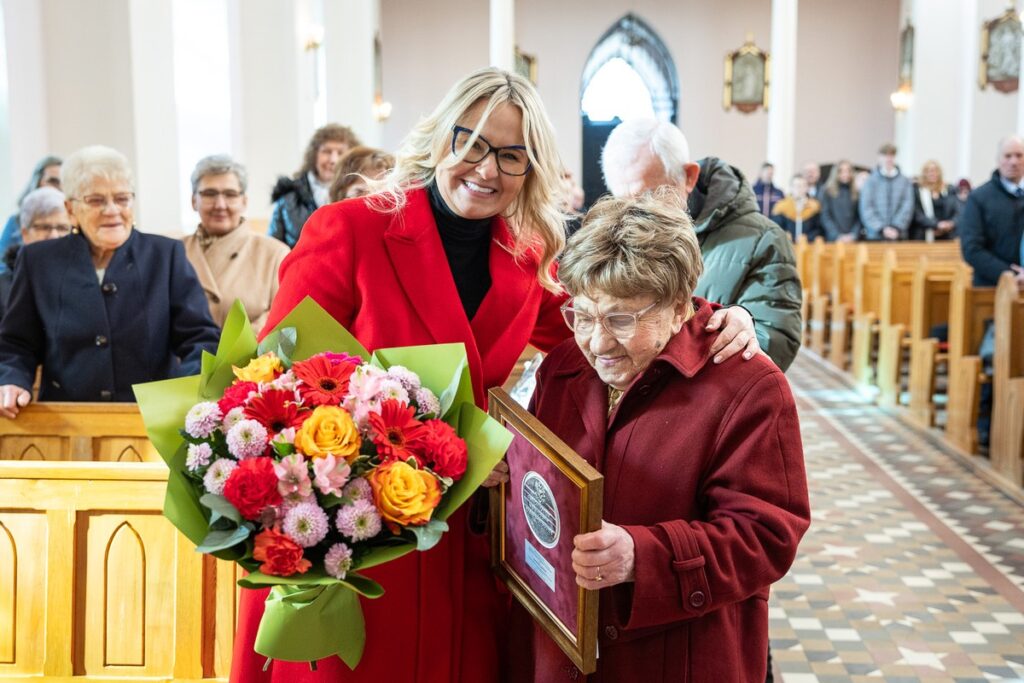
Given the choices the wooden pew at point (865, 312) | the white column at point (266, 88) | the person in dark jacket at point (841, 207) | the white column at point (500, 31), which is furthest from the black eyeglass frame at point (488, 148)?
the white column at point (500, 31)

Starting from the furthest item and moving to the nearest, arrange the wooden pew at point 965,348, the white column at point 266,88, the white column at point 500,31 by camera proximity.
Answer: the white column at point 500,31 < the white column at point 266,88 < the wooden pew at point 965,348

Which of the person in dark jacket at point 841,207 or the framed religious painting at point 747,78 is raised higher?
the framed religious painting at point 747,78

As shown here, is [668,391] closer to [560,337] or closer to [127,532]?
[560,337]

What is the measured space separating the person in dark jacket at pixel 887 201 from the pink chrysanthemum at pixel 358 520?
502 inches

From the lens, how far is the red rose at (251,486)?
143 cm

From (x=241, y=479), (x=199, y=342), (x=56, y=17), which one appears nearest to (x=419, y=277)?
(x=241, y=479)

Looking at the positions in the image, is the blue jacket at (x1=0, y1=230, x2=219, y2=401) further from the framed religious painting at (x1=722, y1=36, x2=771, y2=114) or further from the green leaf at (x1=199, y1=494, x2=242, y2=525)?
the framed religious painting at (x1=722, y1=36, x2=771, y2=114)

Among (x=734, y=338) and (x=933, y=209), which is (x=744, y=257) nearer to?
(x=734, y=338)

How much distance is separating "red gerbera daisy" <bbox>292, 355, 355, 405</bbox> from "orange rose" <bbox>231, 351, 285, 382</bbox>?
32 mm

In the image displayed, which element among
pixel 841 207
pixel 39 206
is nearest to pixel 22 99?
pixel 39 206

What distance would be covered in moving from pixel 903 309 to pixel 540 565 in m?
7.47

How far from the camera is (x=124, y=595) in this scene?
2.57m

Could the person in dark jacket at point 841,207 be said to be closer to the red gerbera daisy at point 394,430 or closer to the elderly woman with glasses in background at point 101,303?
the elderly woman with glasses in background at point 101,303

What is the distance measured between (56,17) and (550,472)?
5.54m
